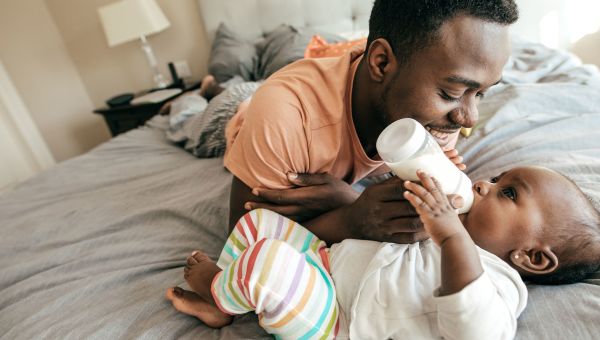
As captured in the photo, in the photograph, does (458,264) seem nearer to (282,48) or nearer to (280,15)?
(282,48)

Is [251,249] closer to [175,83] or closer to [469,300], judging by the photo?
[469,300]

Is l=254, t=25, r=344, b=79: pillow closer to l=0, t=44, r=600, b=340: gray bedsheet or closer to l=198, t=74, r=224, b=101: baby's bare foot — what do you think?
l=198, t=74, r=224, b=101: baby's bare foot

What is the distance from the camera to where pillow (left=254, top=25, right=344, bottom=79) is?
1.91 meters

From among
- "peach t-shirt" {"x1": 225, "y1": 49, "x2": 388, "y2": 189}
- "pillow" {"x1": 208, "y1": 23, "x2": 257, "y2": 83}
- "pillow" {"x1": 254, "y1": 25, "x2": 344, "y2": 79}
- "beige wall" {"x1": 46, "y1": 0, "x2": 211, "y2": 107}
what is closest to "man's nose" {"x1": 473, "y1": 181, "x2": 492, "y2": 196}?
"peach t-shirt" {"x1": 225, "y1": 49, "x2": 388, "y2": 189}

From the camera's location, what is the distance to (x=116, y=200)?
1254 millimetres

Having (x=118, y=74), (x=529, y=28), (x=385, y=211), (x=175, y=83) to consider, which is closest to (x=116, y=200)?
(x=385, y=211)

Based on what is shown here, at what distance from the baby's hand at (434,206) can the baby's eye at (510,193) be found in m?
0.25

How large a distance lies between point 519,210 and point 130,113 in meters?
2.57

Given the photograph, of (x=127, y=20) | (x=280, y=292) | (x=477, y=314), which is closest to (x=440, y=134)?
(x=477, y=314)

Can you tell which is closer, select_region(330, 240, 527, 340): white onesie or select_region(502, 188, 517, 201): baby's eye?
select_region(330, 240, 527, 340): white onesie

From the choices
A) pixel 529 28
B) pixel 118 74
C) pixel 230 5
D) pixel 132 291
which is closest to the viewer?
pixel 132 291

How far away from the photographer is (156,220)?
1087mm

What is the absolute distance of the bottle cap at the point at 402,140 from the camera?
1.86ft

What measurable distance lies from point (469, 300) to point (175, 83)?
8.80 ft
